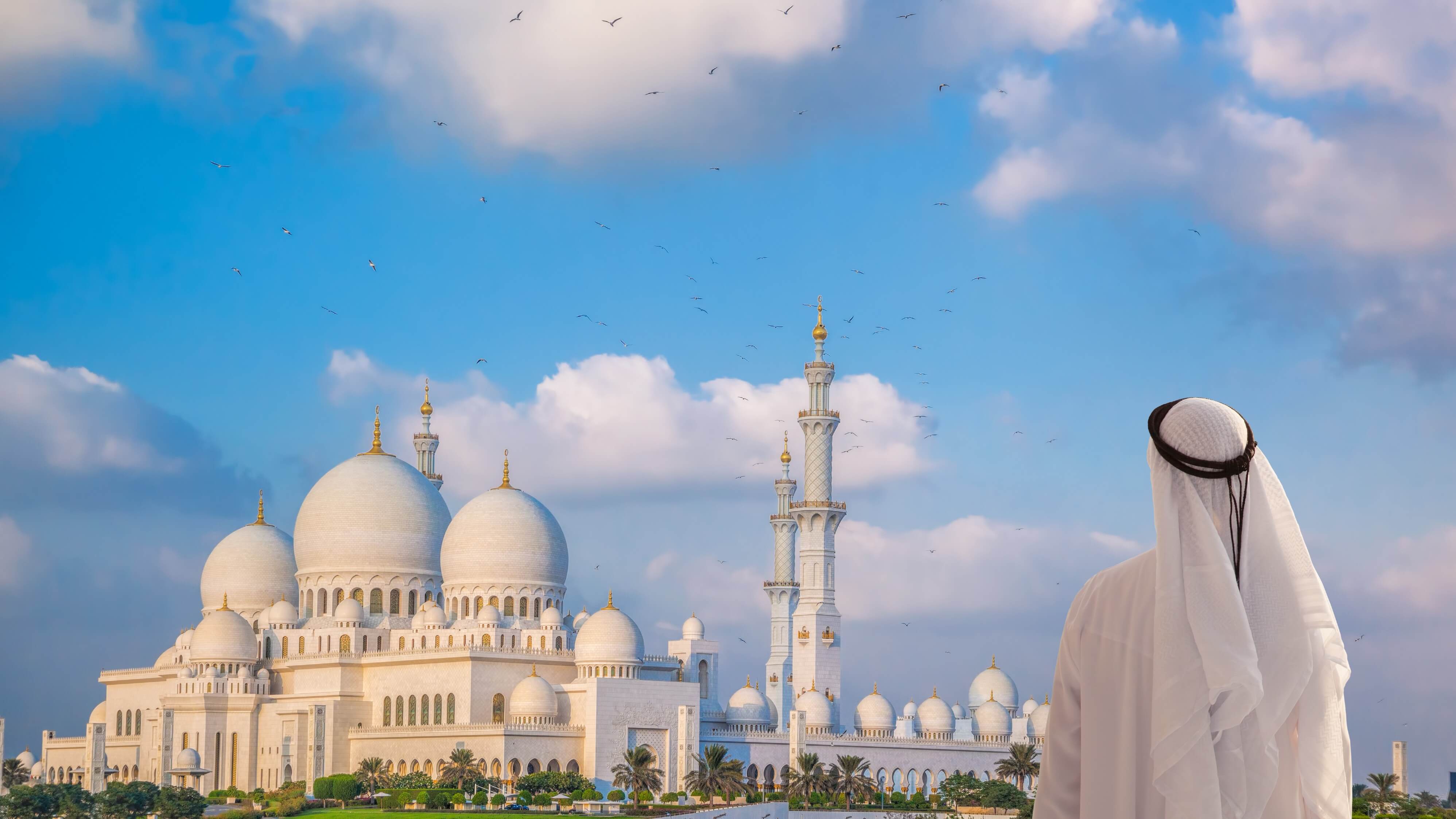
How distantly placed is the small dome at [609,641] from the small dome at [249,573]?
1494cm

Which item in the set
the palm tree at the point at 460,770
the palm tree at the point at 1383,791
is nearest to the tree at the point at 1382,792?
the palm tree at the point at 1383,791

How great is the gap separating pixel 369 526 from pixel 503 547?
584 centimetres

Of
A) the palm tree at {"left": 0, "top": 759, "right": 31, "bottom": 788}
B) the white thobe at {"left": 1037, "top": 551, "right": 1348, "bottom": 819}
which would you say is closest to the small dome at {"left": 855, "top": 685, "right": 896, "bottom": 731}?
the palm tree at {"left": 0, "top": 759, "right": 31, "bottom": 788}

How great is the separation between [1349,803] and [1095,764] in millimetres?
637

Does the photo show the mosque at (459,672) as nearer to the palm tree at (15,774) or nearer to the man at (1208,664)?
the palm tree at (15,774)

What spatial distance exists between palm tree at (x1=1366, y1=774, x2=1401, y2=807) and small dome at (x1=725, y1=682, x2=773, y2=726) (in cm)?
2184

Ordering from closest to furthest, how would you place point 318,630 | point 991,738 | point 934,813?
point 934,813
point 318,630
point 991,738

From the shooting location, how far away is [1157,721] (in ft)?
13.5

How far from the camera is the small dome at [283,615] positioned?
209 ft

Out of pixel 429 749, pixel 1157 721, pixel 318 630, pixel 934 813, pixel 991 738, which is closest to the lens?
pixel 1157 721

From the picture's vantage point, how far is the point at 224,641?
6081 centimetres

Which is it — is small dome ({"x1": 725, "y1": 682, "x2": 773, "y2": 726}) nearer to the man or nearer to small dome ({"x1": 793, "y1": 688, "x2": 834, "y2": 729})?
small dome ({"x1": 793, "y1": 688, "x2": 834, "y2": 729})

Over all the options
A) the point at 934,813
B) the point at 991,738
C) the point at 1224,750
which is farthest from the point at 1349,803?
the point at 991,738

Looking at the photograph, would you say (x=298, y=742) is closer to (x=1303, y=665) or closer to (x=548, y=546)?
(x=548, y=546)
